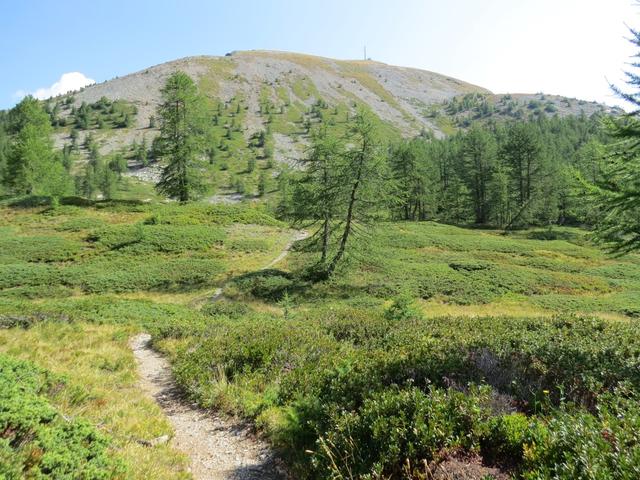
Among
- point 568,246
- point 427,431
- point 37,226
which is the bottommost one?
point 568,246

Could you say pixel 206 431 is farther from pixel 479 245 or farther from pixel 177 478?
pixel 479 245

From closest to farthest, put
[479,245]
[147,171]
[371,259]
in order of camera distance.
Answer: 1. [371,259]
2. [479,245]
3. [147,171]

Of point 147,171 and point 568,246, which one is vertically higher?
point 147,171

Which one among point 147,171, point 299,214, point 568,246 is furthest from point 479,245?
point 147,171

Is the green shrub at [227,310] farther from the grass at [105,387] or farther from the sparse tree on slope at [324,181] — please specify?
the sparse tree on slope at [324,181]

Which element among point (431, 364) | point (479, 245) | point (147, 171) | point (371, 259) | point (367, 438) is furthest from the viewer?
point (147, 171)

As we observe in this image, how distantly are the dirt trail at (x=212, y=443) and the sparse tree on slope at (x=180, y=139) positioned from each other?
125 ft

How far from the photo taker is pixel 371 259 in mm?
35594

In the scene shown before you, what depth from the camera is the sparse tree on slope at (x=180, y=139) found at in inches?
1708

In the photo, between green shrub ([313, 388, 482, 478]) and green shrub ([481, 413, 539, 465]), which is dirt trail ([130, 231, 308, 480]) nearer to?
green shrub ([313, 388, 482, 478])

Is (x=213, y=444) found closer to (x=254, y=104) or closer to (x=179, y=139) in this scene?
(x=179, y=139)

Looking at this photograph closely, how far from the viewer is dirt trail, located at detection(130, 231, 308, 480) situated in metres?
5.67

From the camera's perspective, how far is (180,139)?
4409 centimetres

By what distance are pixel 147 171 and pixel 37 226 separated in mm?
97142
